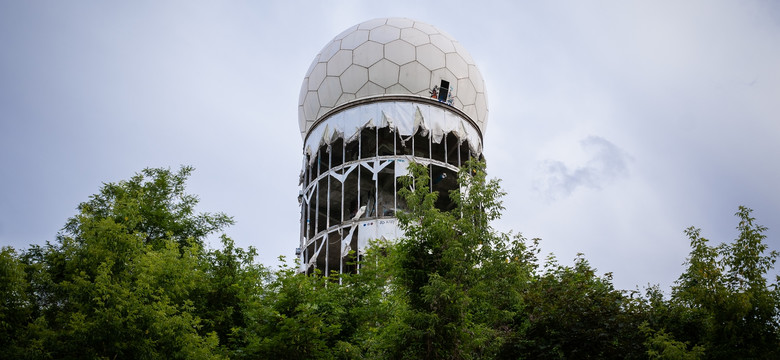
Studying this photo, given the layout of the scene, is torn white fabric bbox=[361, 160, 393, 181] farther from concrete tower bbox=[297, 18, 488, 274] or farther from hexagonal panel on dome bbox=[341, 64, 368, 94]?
hexagonal panel on dome bbox=[341, 64, 368, 94]

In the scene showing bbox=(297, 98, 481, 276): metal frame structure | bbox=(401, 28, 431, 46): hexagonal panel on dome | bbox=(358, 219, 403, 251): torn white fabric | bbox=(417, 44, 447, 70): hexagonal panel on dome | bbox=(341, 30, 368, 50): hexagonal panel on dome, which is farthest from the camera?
bbox=(341, 30, 368, 50): hexagonal panel on dome

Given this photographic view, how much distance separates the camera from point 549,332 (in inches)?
644

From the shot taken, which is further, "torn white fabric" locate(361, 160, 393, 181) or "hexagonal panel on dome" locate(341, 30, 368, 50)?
"hexagonal panel on dome" locate(341, 30, 368, 50)

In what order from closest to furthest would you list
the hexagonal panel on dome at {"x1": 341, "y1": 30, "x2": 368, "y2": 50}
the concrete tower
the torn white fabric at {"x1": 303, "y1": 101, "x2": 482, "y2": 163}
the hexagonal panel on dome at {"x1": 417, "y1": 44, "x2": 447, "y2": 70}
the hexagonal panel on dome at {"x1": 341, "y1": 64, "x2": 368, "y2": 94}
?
1. the concrete tower
2. the torn white fabric at {"x1": 303, "y1": 101, "x2": 482, "y2": 163}
3. the hexagonal panel on dome at {"x1": 341, "y1": 64, "x2": 368, "y2": 94}
4. the hexagonal panel on dome at {"x1": 417, "y1": 44, "x2": 447, "y2": 70}
5. the hexagonal panel on dome at {"x1": 341, "y1": 30, "x2": 368, "y2": 50}

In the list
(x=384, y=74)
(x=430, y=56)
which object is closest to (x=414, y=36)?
(x=430, y=56)

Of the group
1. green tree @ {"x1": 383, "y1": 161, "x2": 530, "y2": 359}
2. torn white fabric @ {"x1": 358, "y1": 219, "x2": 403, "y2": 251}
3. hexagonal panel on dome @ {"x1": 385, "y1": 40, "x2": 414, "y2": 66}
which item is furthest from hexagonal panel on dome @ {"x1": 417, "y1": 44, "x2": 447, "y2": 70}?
green tree @ {"x1": 383, "y1": 161, "x2": 530, "y2": 359}

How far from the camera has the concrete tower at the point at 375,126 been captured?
2703 centimetres

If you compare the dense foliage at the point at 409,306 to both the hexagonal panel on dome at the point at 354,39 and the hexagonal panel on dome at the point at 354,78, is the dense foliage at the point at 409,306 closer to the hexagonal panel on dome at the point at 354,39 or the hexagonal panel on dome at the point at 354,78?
the hexagonal panel on dome at the point at 354,78

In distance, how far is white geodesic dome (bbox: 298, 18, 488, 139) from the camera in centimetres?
2773

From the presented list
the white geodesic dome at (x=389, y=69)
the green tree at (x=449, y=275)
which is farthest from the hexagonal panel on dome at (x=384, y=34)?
the green tree at (x=449, y=275)

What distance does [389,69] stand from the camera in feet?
90.8

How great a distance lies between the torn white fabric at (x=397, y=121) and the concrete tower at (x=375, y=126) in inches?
1.5

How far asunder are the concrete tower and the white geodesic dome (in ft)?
0.13

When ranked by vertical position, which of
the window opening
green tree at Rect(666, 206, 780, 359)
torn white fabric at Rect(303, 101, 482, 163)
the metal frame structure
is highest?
the window opening
